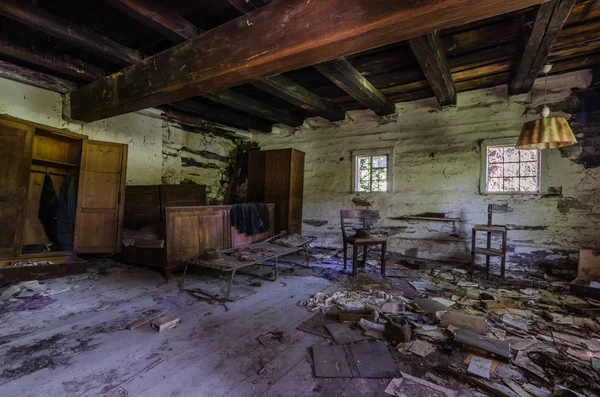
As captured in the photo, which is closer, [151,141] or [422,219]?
[422,219]

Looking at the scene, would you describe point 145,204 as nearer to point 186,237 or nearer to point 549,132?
point 186,237

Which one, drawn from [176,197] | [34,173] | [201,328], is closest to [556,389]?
[201,328]

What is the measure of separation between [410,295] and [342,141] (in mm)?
3455

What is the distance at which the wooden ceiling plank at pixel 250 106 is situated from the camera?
430 centimetres

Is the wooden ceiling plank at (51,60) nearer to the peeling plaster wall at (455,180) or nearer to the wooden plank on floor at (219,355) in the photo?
the wooden plank on floor at (219,355)

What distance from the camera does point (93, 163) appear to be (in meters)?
4.41

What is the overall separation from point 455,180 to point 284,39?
3928 millimetres

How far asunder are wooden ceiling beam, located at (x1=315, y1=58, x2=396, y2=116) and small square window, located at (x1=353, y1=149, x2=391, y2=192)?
852mm

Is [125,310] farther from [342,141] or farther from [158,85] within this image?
[342,141]

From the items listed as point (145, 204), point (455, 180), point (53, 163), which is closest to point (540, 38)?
point (455, 180)

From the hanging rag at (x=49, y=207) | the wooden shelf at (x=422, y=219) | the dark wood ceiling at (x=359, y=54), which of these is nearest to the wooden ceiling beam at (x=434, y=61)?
the dark wood ceiling at (x=359, y=54)

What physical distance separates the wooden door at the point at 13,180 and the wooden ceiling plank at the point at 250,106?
2402mm

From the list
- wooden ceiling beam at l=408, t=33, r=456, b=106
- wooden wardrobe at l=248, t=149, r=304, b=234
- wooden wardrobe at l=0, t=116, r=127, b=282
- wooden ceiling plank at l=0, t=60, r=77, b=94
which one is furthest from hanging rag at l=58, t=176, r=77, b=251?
wooden ceiling beam at l=408, t=33, r=456, b=106

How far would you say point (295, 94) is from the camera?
4129mm
